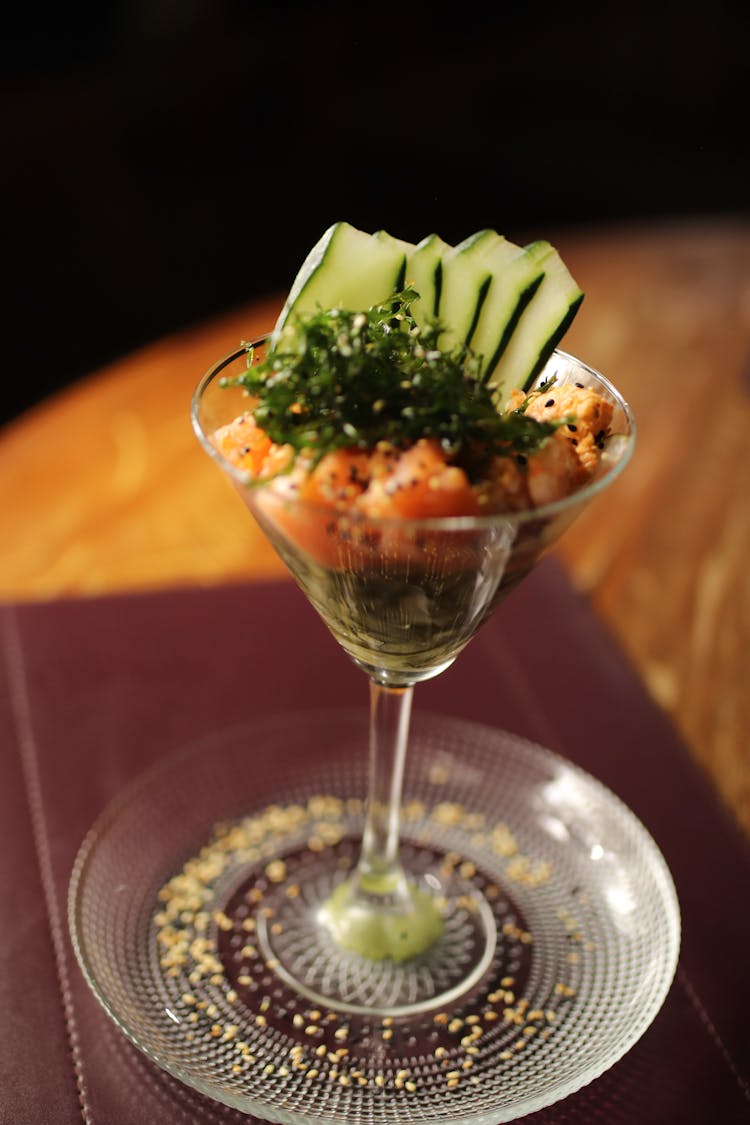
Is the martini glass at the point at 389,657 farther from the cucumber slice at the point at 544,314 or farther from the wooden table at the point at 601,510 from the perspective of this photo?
the wooden table at the point at 601,510

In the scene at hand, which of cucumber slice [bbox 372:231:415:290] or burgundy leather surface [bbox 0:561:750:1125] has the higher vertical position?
cucumber slice [bbox 372:231:415:290]

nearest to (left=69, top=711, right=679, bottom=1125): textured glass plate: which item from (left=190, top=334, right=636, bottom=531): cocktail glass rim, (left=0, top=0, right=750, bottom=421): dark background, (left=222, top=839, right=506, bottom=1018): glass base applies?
(left=222, top=839, right=506, bottom=1018): glass base

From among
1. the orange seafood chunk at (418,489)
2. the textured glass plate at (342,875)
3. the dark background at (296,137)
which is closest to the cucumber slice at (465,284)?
the orange seafood chunk at (418,489)

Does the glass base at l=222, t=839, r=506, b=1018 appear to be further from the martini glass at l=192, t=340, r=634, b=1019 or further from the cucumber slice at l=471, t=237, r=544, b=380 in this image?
the cucumber slice at l=471, t=237, r=544, b=380

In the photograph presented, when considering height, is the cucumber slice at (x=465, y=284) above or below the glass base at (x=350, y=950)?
above

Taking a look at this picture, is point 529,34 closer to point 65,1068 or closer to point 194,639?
point 194,639

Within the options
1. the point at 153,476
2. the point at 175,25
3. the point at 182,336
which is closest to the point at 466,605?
the point at 153,476
